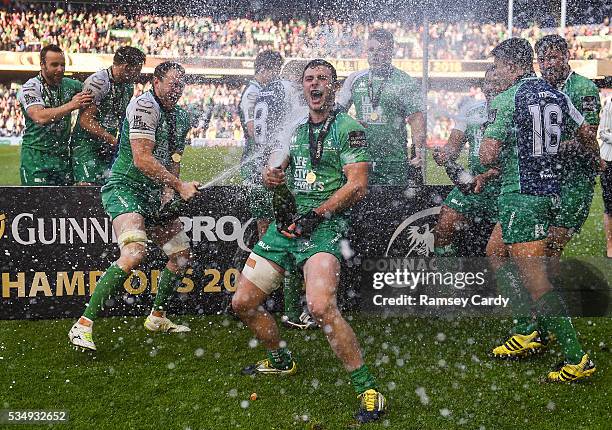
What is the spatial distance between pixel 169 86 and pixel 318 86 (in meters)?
1.43

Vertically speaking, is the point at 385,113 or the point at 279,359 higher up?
the point at 385,113

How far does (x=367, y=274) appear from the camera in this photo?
586cm

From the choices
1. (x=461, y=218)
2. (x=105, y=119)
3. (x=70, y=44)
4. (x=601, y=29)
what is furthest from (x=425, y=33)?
(x=601, y=29)

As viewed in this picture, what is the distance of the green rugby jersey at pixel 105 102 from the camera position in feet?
19.3

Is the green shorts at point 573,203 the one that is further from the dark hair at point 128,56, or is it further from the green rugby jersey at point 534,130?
the dark hair at point 128,56

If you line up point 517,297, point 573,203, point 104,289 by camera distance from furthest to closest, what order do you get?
point 517,297, point 104,289, point 573,203

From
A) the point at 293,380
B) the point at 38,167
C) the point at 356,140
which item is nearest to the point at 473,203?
the point at 356,140

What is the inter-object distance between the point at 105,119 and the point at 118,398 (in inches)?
111

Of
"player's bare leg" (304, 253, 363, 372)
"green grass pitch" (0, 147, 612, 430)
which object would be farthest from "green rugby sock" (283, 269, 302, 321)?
"player's bare leg" (304, 253, 363, 372)

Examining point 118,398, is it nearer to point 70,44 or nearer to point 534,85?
point 534,85

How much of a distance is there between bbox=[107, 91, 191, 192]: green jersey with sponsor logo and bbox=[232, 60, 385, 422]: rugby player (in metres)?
1.25

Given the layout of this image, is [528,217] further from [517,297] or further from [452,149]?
[452,149]

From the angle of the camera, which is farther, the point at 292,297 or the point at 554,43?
the point at 292,297

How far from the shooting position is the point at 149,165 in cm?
484
